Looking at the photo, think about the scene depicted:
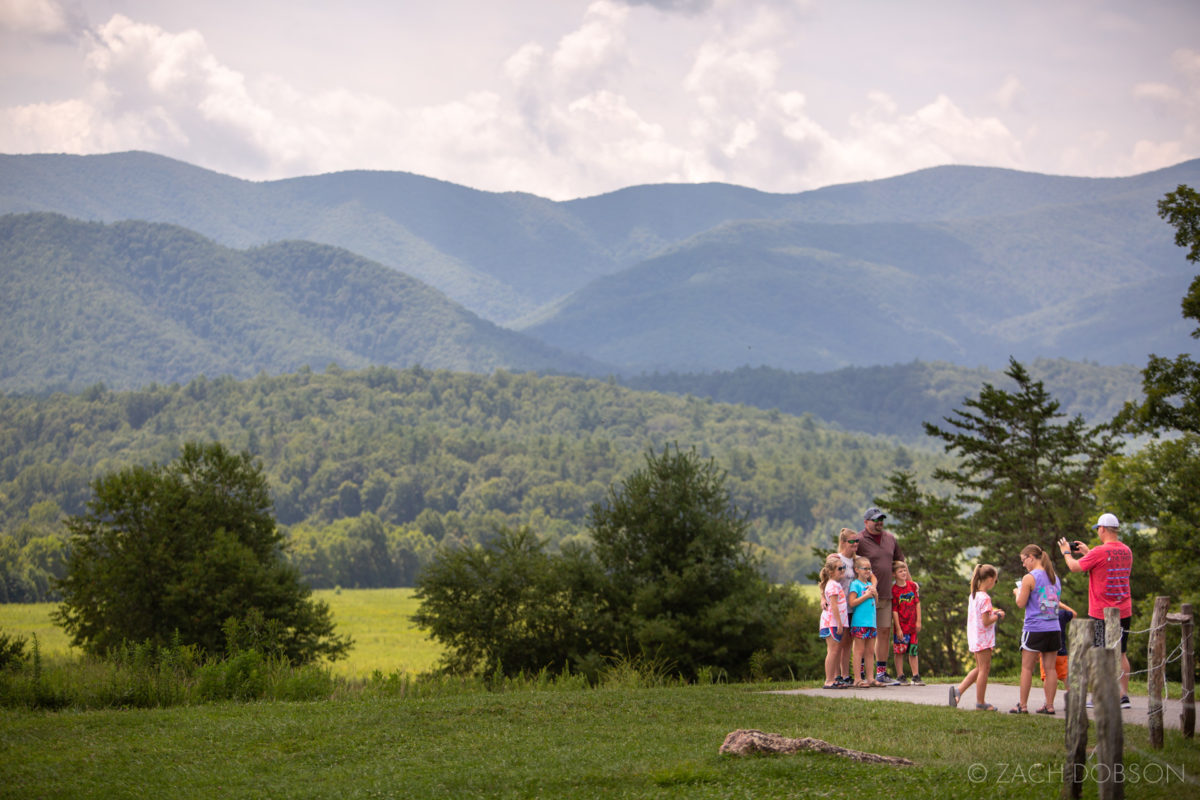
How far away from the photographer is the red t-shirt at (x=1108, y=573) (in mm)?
11750

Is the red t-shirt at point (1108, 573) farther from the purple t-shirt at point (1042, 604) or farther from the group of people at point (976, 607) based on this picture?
the purple t-shirt at point (1042, 604)

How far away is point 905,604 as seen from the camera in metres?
14.8

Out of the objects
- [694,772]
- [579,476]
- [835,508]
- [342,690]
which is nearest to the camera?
[694,772]

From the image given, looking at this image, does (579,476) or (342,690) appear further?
(579,476)

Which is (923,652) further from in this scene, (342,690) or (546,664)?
(342,690)

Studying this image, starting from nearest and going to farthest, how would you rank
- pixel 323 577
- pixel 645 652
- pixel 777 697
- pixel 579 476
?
pixel 777 697 < pixel 645 652 < pixel 323 577 < pixel 579 476

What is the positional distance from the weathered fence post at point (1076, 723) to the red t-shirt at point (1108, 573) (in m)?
4.98

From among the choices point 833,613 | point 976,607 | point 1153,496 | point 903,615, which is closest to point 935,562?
point 1153,496

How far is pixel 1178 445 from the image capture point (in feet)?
105

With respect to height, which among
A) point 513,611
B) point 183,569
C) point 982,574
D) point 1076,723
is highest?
point 982,574

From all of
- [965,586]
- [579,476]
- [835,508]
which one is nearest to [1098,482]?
[965,586]

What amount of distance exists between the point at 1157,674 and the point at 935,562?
3090 cm

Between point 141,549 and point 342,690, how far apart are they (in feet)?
62.4

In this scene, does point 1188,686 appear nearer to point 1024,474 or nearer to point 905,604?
point 905,604
